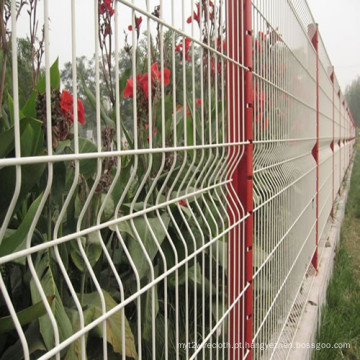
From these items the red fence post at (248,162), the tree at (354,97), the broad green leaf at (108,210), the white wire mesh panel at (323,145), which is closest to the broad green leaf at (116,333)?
the broad green leaf at (108,210)

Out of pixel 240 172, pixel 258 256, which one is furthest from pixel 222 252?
pixel 258 256

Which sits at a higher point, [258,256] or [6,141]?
[6,141]

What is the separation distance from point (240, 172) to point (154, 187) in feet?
1.51

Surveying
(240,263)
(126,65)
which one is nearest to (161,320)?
(240,263)

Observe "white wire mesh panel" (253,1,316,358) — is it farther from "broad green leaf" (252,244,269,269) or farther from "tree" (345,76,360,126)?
"tree" (345,76,360,126)

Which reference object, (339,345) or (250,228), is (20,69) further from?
(339,345)

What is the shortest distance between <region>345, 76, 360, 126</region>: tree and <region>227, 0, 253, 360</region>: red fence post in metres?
45.6

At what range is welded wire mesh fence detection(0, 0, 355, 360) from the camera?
2.95 feet

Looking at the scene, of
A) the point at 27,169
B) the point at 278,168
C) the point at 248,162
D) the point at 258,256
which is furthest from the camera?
the point at 278,168

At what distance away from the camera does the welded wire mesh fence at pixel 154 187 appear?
2.95 feet

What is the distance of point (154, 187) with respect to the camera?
1.40 metres

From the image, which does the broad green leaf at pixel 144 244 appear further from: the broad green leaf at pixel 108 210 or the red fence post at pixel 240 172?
the red fence post at pixel 240 172

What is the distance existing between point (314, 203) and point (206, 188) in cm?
261

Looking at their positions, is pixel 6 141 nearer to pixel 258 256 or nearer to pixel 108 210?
pixel 108 210
